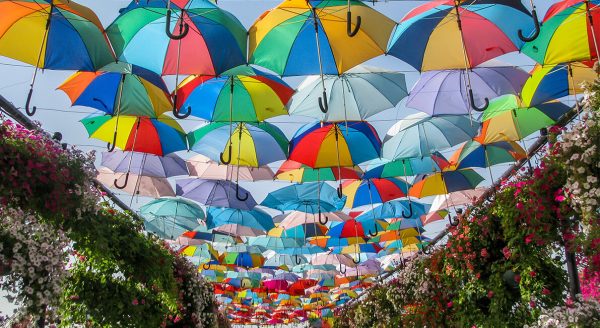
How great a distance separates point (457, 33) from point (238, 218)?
845 cm

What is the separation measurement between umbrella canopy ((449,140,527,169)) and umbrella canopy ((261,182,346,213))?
312 centimetres

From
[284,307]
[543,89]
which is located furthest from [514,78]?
[284,307]

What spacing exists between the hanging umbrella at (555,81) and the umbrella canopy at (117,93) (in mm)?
4996

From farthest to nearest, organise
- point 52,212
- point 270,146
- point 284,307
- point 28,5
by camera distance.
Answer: point 284,307 → point 270,146 → point 28,5 → point 52,212

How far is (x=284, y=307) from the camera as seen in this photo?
35.4 metres

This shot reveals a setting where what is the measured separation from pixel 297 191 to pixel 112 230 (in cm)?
636

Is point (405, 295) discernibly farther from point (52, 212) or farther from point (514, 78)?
point (52, 212)

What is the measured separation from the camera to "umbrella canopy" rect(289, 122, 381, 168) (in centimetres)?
900

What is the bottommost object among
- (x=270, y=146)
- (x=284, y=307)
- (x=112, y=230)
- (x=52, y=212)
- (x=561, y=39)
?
(x=52, y=212)

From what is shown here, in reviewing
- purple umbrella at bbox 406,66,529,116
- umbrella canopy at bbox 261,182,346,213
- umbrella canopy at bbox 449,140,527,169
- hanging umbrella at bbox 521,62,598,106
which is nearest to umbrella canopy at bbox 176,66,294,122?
purple umbrella at bbox 406,66,529,116

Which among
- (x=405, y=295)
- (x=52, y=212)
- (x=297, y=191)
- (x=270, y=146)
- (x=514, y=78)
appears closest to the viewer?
(x=52, y=212)

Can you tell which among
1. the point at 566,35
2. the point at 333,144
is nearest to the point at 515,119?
the point at 566,35

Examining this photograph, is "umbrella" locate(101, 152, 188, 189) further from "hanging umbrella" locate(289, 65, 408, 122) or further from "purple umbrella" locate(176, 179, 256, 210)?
"hanging umbrella" locate(289, 65, 408, 122)

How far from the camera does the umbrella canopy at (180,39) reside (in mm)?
6137
